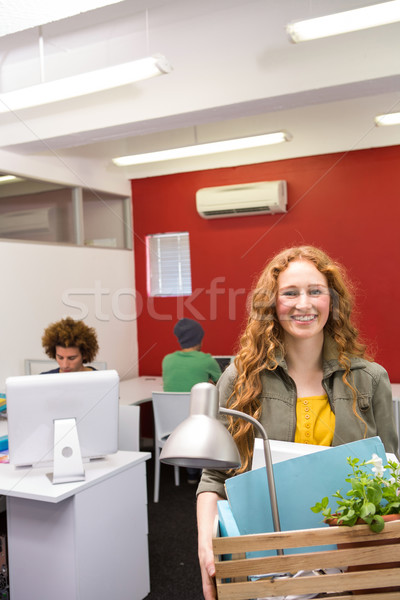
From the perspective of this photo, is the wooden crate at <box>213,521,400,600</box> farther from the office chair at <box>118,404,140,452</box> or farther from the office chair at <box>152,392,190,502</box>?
the office chair at <box>152,392,190,502</box>

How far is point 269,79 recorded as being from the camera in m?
3.19

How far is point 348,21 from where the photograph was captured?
7.86 ft

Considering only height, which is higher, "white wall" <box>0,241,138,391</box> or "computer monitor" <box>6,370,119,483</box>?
"white wall" <box>0,241,138,391</box>

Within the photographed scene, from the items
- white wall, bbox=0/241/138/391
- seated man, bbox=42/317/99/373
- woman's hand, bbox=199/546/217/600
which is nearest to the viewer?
woman's hand, bbox=199/546/217/600

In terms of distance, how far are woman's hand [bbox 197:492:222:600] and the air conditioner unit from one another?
3.77 m

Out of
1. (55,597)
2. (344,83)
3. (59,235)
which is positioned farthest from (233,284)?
(55,597)

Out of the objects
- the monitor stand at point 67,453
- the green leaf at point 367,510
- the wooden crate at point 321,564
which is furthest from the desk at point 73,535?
the green leaf at point 367,510

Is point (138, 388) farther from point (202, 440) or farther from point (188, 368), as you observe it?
point (202, 440)

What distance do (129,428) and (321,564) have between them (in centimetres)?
230

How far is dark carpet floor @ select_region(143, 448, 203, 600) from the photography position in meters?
2.65

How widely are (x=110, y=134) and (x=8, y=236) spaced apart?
3.83 feet

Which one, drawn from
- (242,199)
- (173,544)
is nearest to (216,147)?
(242,199)

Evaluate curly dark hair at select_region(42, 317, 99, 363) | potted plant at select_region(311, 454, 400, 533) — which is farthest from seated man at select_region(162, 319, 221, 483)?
potted plant at select_region(311, 454, 400, 533)

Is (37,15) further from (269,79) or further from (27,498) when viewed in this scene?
(27,498)
